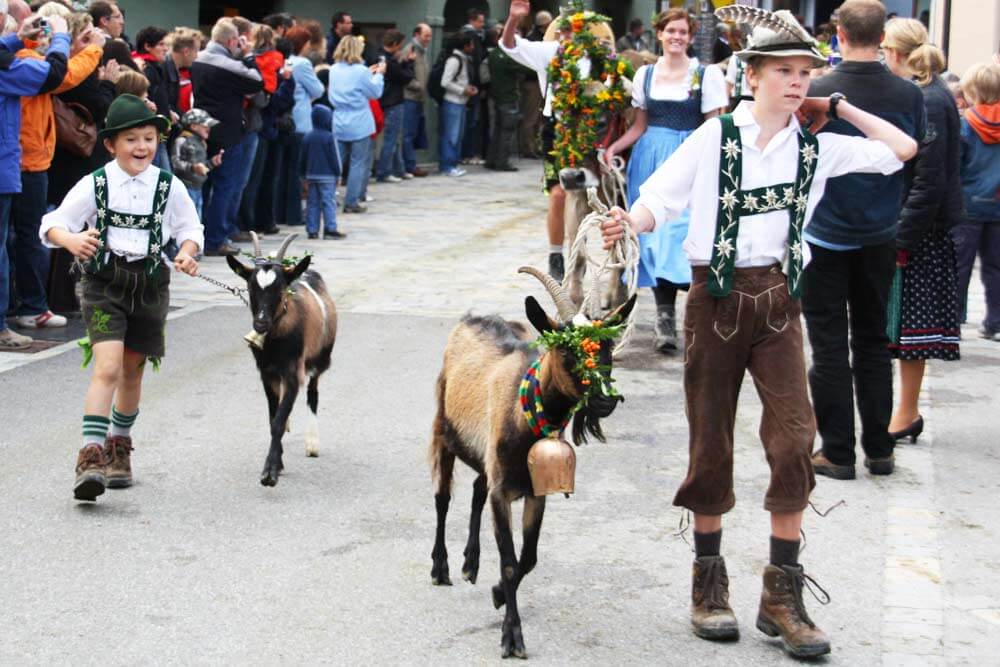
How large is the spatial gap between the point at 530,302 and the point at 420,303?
721cm

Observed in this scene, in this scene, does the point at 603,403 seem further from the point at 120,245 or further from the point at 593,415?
the point at 120,245

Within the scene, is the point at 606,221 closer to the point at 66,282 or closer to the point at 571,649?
the point at 571,649

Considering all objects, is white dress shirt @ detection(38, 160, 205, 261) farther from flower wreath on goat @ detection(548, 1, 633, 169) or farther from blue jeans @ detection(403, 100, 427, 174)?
blue jeans @ detection(403, 100, 427, 174)

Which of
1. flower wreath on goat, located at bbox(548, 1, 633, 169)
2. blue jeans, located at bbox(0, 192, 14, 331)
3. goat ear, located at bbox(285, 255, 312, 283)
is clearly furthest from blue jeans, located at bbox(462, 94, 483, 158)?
goat ear, located at bbox(285, 255, 312, 283)

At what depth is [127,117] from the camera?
684 centimetres

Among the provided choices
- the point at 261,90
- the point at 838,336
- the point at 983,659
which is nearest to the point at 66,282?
the point at 261,90

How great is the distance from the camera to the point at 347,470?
24.6 feet

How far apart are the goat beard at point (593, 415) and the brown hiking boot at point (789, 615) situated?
0.85 meters

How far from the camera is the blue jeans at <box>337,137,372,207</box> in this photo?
58.4ft

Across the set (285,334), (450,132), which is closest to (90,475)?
(285,334)

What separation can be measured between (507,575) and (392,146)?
16.7 meters

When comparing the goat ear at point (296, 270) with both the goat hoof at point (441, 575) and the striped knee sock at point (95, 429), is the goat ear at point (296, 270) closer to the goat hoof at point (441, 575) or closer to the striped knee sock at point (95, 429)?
the striped knee sock at point (95, 429)

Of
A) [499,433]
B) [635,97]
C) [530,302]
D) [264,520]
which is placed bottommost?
[264,520]

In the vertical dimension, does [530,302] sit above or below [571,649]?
above
